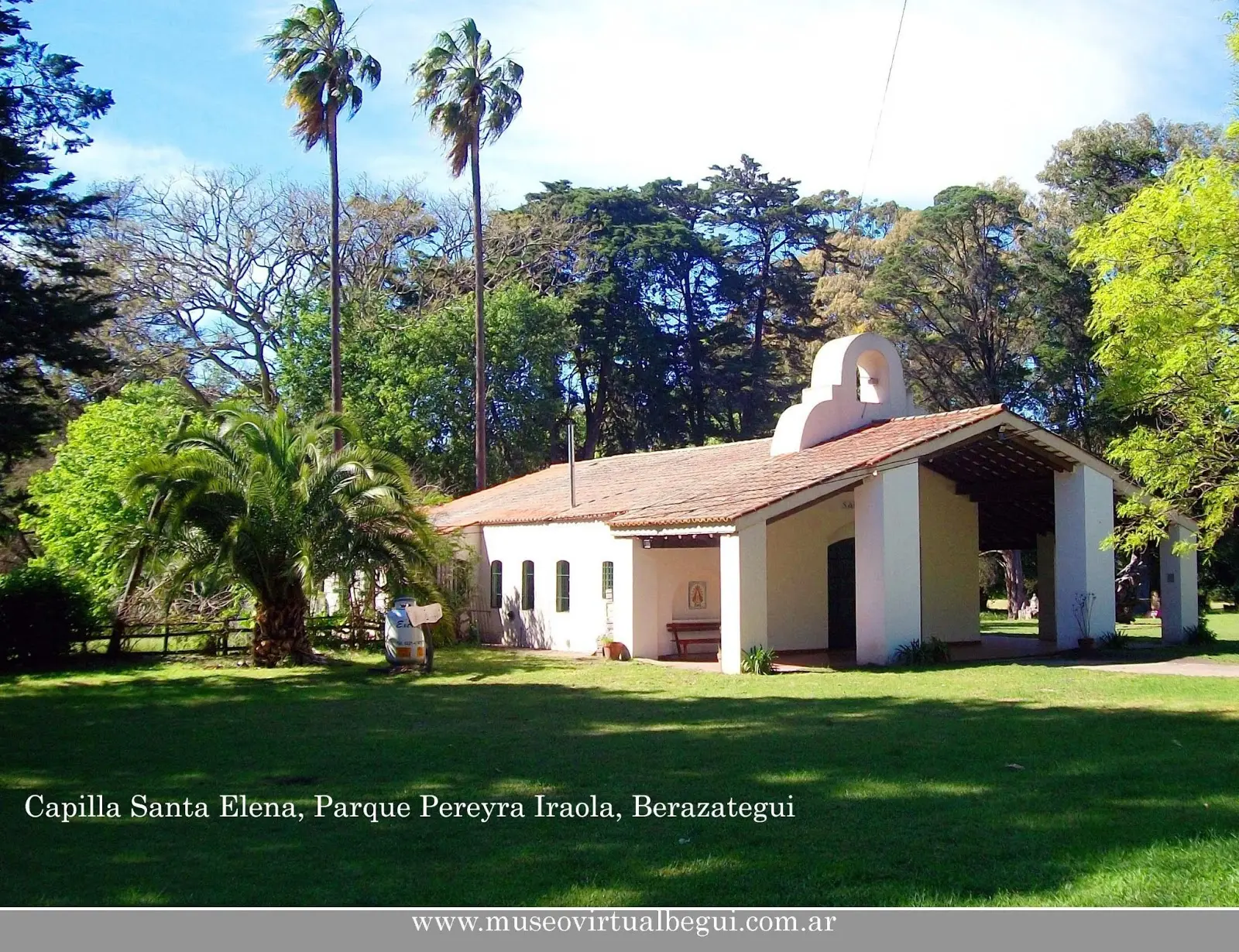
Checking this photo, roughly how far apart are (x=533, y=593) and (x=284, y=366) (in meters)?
17.5

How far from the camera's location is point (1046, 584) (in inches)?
1101

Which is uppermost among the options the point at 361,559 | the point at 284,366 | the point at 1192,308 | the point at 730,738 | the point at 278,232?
the point at 278,232

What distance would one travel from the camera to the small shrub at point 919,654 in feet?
66.8

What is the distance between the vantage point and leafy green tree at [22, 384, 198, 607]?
26.4 meters

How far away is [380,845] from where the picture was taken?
7.80 metres

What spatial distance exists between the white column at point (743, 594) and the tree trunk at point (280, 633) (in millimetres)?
7680

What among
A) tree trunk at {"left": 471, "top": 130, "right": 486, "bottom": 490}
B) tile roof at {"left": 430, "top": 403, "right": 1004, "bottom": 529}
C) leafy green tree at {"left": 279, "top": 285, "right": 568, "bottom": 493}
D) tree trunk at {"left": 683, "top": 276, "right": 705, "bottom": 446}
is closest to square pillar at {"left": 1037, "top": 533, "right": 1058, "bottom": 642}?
tile roof at {"left": 430, "top": 403, "right": 1004, "bottom": 529}

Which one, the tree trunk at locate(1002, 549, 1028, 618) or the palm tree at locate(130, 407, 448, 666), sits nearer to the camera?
the palm tree at locate(130, 407, 448, 666)

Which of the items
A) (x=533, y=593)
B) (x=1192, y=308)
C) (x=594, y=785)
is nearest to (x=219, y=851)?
(x=594, y=785)

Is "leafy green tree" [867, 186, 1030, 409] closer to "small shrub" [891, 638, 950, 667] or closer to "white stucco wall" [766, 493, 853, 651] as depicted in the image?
"white stucco wall" [766, 493, 853, 651]

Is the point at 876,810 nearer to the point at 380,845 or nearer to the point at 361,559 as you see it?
the point at 380,845

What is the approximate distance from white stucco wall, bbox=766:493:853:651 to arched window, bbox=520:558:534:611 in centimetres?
602

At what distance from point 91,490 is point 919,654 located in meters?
18.8

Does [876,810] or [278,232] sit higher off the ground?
[278,232]
